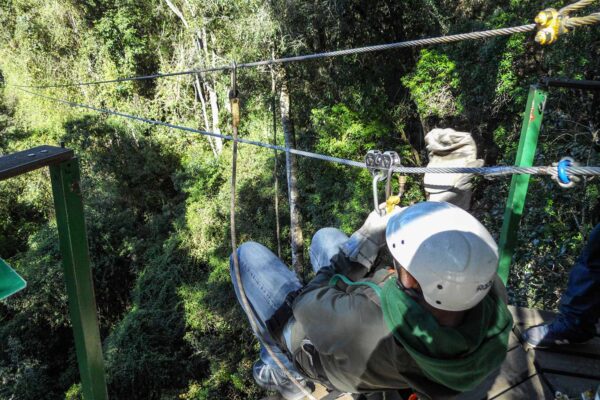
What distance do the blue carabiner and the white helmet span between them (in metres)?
0.29

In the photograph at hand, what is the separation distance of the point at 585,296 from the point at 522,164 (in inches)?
23.2

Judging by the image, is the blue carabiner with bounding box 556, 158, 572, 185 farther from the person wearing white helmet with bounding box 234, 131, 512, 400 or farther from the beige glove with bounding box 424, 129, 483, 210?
the beige glove with bounding box 424, 129, 483, 210

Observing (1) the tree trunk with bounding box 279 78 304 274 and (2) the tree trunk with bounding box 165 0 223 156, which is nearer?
(1) the tree trunk with bounding box 279 78 304 274

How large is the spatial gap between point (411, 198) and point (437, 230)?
7060 millimetres

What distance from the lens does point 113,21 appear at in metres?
13.7

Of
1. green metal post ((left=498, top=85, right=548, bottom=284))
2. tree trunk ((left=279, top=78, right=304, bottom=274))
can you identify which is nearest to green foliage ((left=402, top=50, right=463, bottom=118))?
tree trunk ((left=279, top=78, right=304, bottom=274))

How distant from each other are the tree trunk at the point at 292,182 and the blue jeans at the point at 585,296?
21.2 feet

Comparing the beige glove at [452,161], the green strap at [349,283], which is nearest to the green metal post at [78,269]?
the green strap at [349,283]

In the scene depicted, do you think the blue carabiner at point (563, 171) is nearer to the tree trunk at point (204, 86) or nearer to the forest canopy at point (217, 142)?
the forest canopy at point (217, 142)

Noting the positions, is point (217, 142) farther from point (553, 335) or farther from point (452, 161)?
point (553, 335)

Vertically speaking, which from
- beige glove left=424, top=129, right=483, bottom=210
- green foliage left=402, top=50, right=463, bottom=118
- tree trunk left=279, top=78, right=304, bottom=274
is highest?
green foliage left=402, top=50, right=463, bottom=118

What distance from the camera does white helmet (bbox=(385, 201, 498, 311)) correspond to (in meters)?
1.04

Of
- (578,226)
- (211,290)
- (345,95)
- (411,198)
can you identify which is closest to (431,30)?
(345,95)

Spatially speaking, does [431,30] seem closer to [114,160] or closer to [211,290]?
[211,290]
